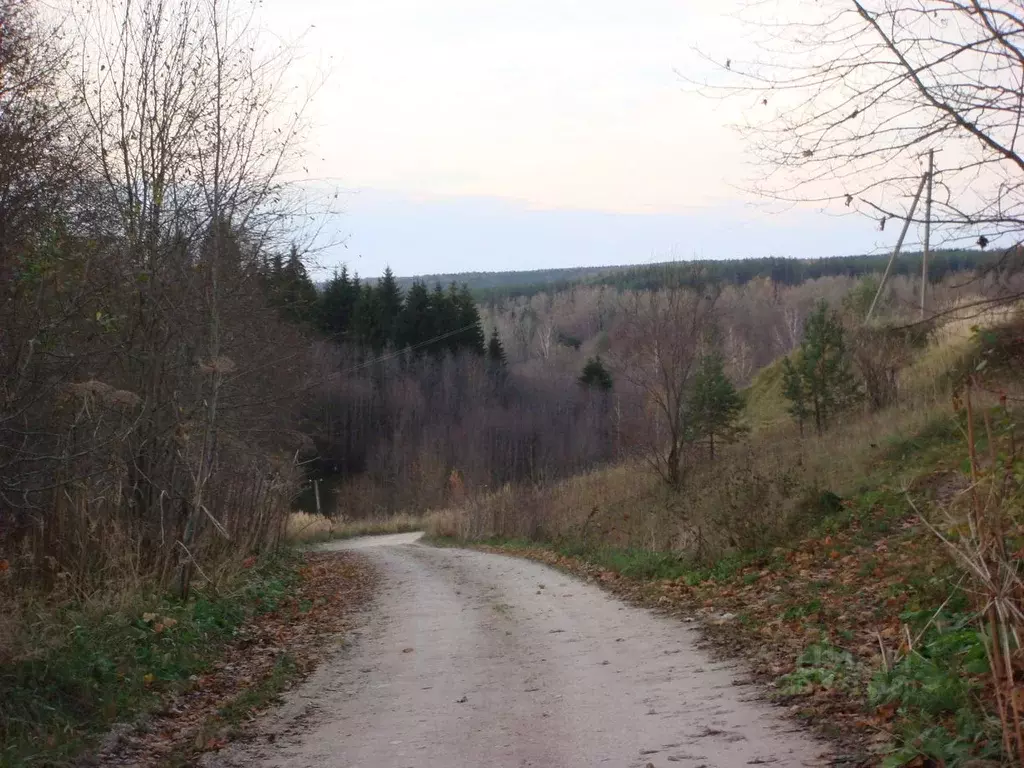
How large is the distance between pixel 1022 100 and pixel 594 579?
10758 millimetres

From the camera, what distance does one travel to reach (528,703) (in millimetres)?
7320

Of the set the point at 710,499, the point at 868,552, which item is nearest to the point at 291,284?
the point at 710,499

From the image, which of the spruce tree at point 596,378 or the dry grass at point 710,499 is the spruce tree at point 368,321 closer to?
the spruce tree at point 596,378

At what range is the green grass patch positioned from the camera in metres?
6.26

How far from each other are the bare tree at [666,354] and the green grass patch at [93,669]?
17.6 meters

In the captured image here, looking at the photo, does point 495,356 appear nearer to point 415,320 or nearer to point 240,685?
point 415,320

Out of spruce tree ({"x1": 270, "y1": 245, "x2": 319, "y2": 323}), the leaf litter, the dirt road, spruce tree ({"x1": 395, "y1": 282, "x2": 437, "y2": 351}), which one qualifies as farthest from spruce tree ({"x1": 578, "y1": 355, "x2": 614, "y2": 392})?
the dirt road

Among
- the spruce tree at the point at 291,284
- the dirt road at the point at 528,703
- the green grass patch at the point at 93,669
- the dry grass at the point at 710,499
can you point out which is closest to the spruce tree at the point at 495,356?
the dry grass at the point at 710,499

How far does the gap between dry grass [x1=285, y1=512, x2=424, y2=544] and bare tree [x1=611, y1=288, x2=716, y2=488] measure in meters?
12.2

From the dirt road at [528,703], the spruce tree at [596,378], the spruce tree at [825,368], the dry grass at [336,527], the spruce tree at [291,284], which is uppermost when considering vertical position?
the spruce tree at [291,284]

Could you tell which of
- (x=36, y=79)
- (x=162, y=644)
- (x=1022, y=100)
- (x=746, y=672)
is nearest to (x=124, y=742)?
(x=162, y=644)

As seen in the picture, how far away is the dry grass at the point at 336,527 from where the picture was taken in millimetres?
35656

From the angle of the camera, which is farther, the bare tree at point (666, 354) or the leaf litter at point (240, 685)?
the bare tree at point (666, 354)

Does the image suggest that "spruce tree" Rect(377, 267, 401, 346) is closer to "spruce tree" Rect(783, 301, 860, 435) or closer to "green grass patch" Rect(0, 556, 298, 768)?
"spruce tree" Rect(783, 301, 860, 435)
